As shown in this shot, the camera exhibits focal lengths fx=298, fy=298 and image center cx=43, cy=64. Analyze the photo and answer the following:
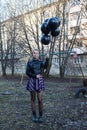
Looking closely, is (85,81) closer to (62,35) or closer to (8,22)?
(62,35)

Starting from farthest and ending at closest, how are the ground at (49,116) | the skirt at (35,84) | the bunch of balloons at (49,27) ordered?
1. the bunch of balloons at (49,27)
2. the skirt at (35,84)
3. the ground at (49,116)

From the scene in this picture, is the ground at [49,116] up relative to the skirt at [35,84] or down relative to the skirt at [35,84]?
down

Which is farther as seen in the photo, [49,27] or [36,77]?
[49,27]

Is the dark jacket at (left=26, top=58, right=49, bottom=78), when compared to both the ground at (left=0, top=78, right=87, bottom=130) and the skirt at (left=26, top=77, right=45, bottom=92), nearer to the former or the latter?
the skirt at (left=26, top=77, right=45, bottom=92)

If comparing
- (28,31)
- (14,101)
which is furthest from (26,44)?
(14,101)

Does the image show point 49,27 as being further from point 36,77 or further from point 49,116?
point 49,116

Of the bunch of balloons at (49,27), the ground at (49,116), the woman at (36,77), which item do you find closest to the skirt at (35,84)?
the woman at (36,77)

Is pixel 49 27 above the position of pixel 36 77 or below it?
above

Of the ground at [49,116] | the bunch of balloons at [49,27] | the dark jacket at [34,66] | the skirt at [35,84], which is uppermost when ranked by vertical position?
the bunch of balloons at [49,27]

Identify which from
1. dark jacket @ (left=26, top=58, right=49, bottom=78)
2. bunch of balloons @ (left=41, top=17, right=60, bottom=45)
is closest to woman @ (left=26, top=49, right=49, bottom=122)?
dark jacket @ (left=26, top=58, right=49, bottom=78)

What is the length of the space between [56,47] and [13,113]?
22746mm

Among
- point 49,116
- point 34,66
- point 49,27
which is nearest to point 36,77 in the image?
point 34,66

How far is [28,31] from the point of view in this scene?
107 feet

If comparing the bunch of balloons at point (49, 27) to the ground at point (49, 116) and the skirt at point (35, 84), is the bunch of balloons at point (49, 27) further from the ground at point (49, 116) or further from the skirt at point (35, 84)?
the ground at point (49, 116)
